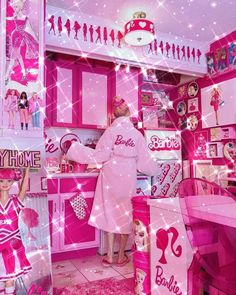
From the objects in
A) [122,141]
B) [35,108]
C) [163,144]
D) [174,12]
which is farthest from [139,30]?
[163,144]

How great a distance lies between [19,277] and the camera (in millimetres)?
1771

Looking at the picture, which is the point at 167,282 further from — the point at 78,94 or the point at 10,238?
the point at 78,94

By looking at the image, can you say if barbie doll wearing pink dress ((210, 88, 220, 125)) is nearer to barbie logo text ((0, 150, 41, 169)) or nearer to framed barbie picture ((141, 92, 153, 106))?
framed barbie picture ((141, 92, 153, 106))

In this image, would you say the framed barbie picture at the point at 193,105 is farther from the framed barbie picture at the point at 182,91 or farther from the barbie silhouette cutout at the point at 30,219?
the barbie silhouette cutout at the point at 30,219

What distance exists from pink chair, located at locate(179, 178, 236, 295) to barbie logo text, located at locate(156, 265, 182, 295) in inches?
21.1

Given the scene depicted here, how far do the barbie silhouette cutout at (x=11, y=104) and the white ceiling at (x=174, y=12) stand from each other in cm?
143

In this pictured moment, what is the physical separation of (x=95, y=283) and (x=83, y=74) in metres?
2.38

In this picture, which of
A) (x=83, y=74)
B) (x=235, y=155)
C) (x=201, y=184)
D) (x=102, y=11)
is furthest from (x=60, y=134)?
(x=201, y=184)

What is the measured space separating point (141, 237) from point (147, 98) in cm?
302

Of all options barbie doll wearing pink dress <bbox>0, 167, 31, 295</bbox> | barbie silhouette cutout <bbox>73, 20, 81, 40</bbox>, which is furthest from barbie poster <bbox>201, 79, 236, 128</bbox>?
barbie doll wearing pink dress <bbox>0, 167, 31, 295</bbox>

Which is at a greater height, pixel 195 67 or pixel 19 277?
pixel 195 67

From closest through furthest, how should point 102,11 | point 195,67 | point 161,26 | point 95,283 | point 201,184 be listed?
point 201,184 < point 95,283 < point 102,11 < point 161,26 < point 195,67

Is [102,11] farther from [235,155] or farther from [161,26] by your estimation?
[235,155]

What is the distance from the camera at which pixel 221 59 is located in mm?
3682
